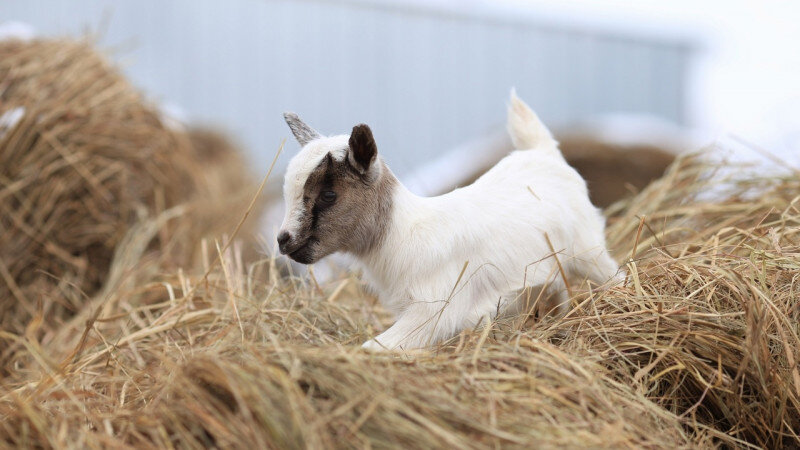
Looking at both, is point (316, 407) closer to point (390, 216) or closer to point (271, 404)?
point (271, 404)

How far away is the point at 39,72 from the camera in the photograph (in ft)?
6.75

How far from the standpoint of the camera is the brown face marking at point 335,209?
3.47ft

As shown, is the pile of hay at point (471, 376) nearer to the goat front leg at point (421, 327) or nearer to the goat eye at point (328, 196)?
the goat front leg at point (421, 327)

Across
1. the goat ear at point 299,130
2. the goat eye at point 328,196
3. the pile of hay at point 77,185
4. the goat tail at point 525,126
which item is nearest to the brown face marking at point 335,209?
the goat eye at point 328,196

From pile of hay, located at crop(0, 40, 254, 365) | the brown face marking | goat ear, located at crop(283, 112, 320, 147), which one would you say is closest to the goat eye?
the brown face marking

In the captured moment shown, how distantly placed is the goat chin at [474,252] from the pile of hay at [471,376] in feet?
0.17

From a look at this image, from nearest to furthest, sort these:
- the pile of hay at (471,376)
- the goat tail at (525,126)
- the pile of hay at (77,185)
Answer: the pile of hay at (471,376)
the goat tail at (525,126)
the pile of hay at (77,185)

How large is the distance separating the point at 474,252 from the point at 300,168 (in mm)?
271

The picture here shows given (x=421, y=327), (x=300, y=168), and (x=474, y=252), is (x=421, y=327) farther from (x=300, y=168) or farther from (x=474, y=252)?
(x=300, y=168)

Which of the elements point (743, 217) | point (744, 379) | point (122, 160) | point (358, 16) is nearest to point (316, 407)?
point (744, 379)

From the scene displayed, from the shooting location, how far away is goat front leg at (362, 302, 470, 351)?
1.08 m

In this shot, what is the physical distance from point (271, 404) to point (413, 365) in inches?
7.9

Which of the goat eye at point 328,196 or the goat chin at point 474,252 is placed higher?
the goat eye at point 328,196

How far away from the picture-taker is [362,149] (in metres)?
1.04
